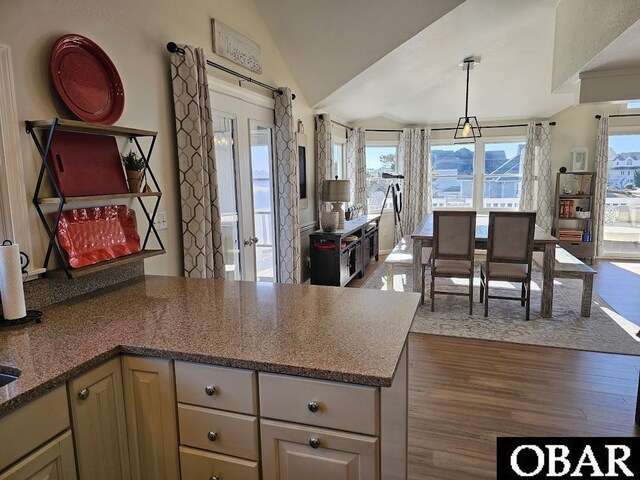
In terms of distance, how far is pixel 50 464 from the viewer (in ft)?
4.17

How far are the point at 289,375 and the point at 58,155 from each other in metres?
1.42

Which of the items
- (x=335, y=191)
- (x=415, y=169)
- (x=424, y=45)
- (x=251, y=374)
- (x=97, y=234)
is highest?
(x=424, y=45)

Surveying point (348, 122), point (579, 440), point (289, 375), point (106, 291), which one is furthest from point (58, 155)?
point (348, 122)

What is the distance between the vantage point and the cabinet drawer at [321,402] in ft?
4.13

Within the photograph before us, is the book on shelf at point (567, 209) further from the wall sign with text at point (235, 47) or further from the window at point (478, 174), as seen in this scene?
the wall sign with text at point (235, 47)

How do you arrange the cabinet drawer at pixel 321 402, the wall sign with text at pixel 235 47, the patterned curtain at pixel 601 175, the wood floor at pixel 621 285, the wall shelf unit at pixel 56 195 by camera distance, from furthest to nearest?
the patterned curtain at pixel 601 175, the wood floor at pixel 621 285, the wall sign with text at pixel 235 47, the wall shelf unit at pixel 56 195, the cabinet drawer at pixel 321 402

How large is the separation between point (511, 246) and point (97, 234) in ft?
12.4

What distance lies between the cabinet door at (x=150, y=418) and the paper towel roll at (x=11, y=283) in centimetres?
53

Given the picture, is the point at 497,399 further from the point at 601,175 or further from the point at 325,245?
the point at 601,175

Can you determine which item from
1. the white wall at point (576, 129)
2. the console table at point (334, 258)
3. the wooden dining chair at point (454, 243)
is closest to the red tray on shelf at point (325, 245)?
the console table at point (334, 258)

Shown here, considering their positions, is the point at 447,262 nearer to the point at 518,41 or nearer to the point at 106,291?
the point at 518,41

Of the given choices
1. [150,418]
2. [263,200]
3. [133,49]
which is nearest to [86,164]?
[133,49]

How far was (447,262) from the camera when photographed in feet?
15.7

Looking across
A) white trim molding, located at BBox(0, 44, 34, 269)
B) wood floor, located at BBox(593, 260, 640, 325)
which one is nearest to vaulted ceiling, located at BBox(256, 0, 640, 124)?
wood floor, located at BBox(593, 260, 640, 325)
